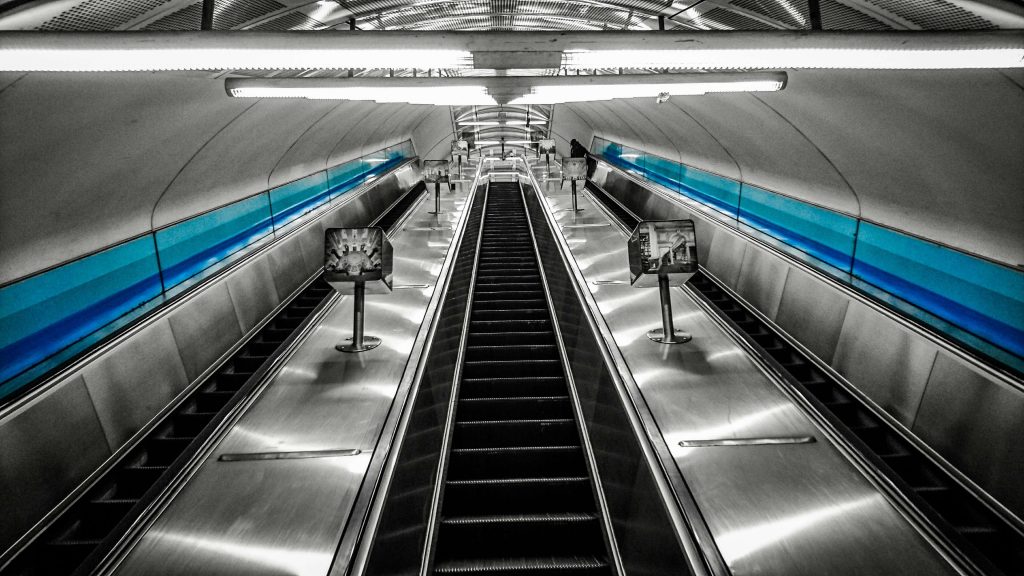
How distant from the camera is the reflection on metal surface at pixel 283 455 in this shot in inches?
119

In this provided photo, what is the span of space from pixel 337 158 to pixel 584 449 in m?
12.9

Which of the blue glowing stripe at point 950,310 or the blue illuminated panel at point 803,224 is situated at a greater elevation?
the blue illuminated panel at point 803,224

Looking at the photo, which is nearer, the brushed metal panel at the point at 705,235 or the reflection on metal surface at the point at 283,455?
the reflection on metal surface at the point at 283,455

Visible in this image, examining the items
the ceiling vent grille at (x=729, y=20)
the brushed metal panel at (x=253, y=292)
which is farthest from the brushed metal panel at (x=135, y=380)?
the ceiling vent grille at (x=729, y=20)

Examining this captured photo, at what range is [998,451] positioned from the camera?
2.90 m

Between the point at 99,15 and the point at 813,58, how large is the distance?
4.46 meters

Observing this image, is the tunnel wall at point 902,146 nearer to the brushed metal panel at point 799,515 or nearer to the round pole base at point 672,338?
the round pole base at point 672,338

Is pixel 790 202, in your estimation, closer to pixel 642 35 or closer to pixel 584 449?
pixel 584 449

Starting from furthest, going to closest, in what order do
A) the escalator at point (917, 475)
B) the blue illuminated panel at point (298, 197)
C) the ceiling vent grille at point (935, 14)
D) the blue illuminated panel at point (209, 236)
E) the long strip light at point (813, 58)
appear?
the blue illuminated panel at point (298, 197), the blue illuminated panel at point (209, 236), the ceiling vent grille at point (935, 14), the escalator at point (917, 475), the long strip light at point (813, 58)

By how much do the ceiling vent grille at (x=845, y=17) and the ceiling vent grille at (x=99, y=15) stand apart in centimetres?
531

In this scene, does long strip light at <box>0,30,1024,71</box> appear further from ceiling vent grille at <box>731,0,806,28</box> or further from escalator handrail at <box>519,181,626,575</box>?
escalator handrail at <box>519,181,626,575</box>

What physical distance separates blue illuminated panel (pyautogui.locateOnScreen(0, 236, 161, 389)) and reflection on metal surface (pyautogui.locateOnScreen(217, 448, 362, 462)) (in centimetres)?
407

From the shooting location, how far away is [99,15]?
11.5 ft

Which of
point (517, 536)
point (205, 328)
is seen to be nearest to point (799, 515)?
point (517, 536)
